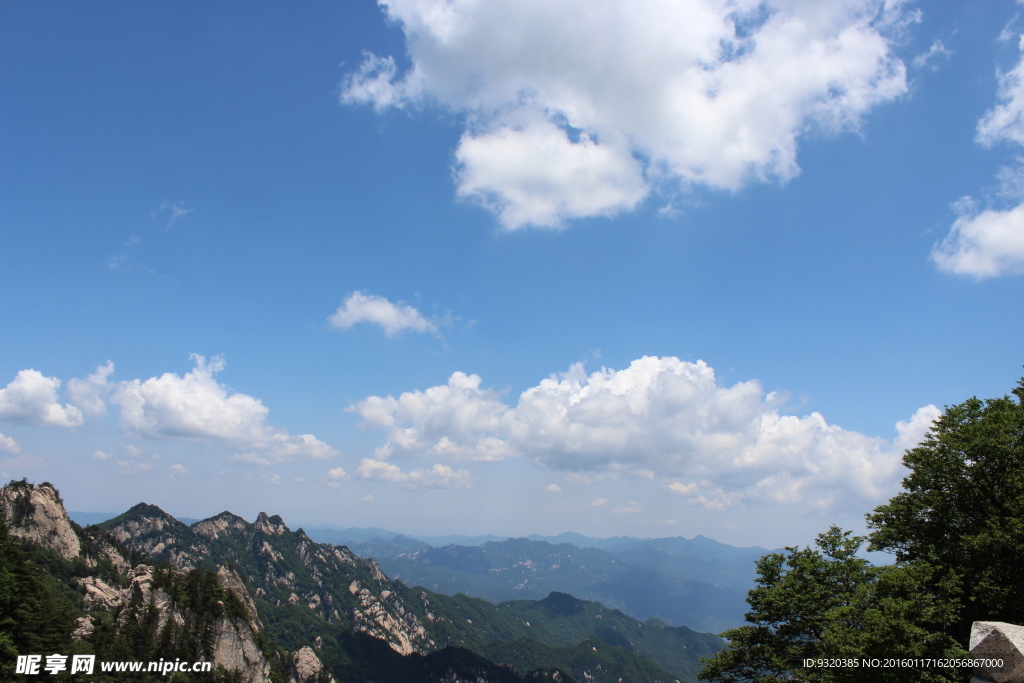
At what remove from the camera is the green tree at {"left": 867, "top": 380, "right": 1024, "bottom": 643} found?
2412 centimetres

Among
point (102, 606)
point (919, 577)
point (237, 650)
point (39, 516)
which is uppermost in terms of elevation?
point (919, 577)

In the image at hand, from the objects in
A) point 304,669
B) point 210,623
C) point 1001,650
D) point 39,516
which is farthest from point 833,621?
point 304,669

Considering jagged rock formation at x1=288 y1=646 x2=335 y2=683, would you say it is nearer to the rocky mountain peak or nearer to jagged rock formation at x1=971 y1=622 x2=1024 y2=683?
the rocky mountain peak

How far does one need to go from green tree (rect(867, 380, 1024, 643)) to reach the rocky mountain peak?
16557 cm

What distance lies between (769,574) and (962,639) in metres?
10.5

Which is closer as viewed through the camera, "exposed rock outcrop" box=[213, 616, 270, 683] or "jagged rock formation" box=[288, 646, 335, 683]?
"exposed rock outcrop" box=[213, 616, 270, 683]

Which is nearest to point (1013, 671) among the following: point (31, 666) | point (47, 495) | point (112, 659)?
point (31, 666)

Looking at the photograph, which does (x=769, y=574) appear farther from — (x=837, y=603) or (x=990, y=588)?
(x=990, y=588)

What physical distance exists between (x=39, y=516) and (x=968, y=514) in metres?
176

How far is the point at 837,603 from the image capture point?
2838 centimetres

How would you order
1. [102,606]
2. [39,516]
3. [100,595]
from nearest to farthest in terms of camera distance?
1. [102,606]
2. [100,595]
3. [39,516]

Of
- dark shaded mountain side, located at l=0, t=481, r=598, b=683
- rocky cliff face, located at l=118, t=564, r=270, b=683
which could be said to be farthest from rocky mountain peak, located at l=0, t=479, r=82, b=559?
rocky cliff face, located at l=118, t=564, r=270, b=683

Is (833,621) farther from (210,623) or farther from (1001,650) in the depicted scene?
(210,623)

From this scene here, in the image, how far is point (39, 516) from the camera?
11494 centimetres
